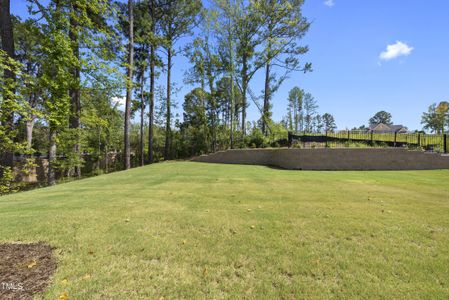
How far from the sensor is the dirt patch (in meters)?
2.15

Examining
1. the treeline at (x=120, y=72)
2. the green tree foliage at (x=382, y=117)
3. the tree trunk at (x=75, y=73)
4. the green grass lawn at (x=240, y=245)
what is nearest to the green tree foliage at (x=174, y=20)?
the treeline at (x=120, y=72)

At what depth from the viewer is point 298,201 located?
5227 mm

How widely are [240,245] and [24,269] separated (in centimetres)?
243

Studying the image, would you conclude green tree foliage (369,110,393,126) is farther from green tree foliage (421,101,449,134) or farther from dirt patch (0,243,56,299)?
dirt patch (0,243,56,299)

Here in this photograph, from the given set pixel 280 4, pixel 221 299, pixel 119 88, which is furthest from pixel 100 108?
pixel 221 299

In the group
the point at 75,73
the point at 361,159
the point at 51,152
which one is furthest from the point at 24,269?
the point at 361,159

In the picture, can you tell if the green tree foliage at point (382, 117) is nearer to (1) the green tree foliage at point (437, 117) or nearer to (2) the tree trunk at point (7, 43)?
(1) the green tree foliage at point (437, 117)

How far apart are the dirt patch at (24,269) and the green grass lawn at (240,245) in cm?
12

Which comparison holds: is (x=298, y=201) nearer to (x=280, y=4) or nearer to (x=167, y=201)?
(x=167, y=201)

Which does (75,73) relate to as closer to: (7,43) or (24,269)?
(7,43)

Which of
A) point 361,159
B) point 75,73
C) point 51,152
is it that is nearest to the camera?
point 75,73

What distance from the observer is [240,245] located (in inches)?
122

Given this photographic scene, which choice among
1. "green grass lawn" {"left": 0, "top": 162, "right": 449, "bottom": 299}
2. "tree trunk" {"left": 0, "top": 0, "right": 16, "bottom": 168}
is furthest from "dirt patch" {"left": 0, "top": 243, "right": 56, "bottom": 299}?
"tree trunk" {"left": 0, "top": 0, "right": 16, "bottom": 168}

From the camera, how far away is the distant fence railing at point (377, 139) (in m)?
12.7
